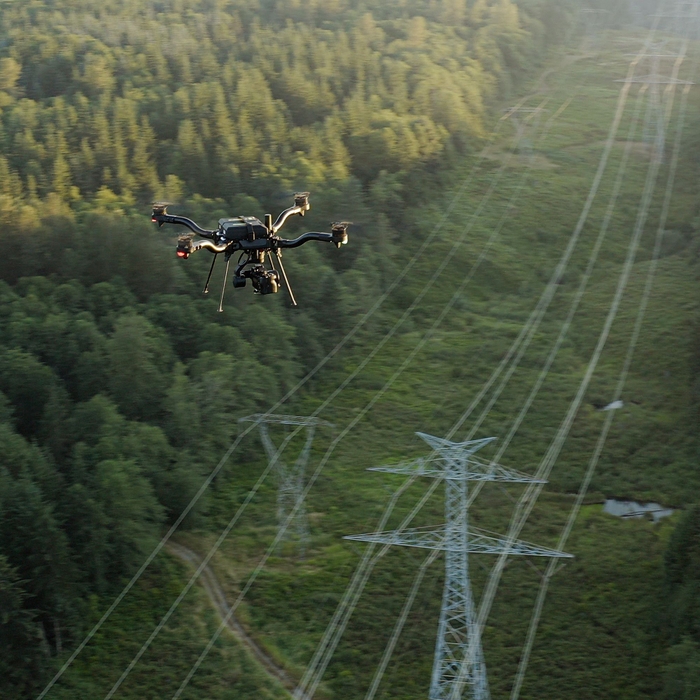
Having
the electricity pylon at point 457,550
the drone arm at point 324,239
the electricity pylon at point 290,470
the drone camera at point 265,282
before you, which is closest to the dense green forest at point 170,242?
the electricity pylon at point 290,470

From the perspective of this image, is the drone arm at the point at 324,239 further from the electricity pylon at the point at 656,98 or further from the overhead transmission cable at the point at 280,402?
the electricity pylon at the point at 656,98

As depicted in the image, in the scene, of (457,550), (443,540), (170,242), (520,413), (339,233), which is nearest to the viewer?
(339,233)

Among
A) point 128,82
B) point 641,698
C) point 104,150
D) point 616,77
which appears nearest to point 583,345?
point 641,698

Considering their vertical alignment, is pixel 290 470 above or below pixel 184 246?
below

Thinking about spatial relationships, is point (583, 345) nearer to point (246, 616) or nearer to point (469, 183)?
point (469, 183)

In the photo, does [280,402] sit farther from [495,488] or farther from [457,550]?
[457,550]

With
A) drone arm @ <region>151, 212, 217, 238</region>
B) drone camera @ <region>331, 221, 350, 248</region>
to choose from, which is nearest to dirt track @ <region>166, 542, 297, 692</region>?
drone camera @ <region>331, 221, 350, 248</region>

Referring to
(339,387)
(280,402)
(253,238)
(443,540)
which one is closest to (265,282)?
(253,238)

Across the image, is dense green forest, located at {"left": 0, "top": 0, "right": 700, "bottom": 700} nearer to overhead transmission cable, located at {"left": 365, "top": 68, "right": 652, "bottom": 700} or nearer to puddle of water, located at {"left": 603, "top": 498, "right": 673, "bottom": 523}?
puddle of water, located at {"left": 603, "top": 498, "right": 673, "bottom": 523}

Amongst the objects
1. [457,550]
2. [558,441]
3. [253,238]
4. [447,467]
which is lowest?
[558,441]
